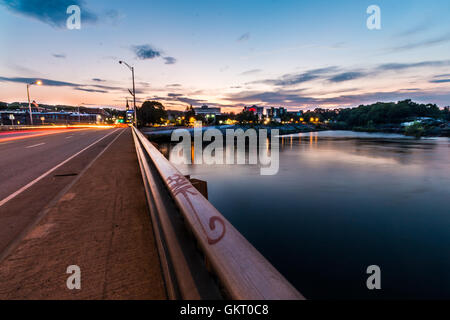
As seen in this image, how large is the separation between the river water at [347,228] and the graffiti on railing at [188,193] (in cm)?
Answer: 604

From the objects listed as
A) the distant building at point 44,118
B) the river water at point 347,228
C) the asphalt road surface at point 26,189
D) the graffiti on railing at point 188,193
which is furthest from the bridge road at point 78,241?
the distant building at point 44,118

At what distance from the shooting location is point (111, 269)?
2.40 meters

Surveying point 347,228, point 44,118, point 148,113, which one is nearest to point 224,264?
point 347,228

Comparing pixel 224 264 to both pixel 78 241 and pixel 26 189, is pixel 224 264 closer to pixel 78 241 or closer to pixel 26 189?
pixel 78 241

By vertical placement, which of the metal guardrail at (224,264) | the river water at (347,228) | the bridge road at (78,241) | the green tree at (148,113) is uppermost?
the green tree at (148,113)

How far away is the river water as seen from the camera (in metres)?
7.65

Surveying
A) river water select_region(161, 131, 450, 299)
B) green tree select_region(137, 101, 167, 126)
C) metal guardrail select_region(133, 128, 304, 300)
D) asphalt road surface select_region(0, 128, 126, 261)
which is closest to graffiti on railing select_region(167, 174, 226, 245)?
metal guardrail select_region(133, 128, 304, 300)

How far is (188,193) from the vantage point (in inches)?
104

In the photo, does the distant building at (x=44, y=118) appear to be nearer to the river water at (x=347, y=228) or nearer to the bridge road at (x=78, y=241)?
the river water at (x=347, y=228)

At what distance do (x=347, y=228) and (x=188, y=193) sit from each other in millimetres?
11138

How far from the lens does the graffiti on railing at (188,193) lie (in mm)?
1641

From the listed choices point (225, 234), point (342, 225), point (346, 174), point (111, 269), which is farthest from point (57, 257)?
point (346, 174)

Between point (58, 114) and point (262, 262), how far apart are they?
685 ft

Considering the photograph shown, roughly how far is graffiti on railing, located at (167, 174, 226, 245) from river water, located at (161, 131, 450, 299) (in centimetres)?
604
